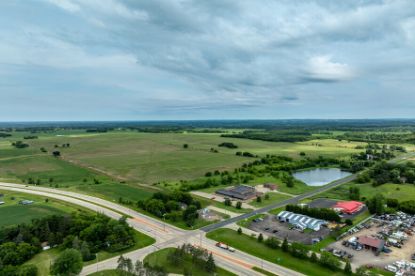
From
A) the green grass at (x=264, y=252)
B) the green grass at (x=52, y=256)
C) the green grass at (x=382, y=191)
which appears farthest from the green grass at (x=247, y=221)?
the green grass at (x=382, y=191)

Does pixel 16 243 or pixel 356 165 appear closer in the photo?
pixel 16 243

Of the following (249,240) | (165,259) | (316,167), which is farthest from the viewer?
(316,167)

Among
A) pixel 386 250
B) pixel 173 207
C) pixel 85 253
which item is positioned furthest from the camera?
pixel 173 207

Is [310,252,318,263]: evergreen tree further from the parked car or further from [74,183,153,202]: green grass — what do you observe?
[74,183,153,202]: green grass

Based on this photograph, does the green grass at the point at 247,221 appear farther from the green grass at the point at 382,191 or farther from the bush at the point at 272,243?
the green grass at the point at 382,191

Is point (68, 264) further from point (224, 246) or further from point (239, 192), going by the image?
point (239, 192)

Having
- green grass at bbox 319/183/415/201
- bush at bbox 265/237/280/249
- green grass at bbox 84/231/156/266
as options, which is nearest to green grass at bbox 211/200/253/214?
bush at bbox 265/237/280/249

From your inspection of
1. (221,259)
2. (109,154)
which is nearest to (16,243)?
(221,259)

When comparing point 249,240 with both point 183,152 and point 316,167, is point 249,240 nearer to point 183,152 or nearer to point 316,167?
point 316,167

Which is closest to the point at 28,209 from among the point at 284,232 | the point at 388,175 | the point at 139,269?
the point at 139,269
